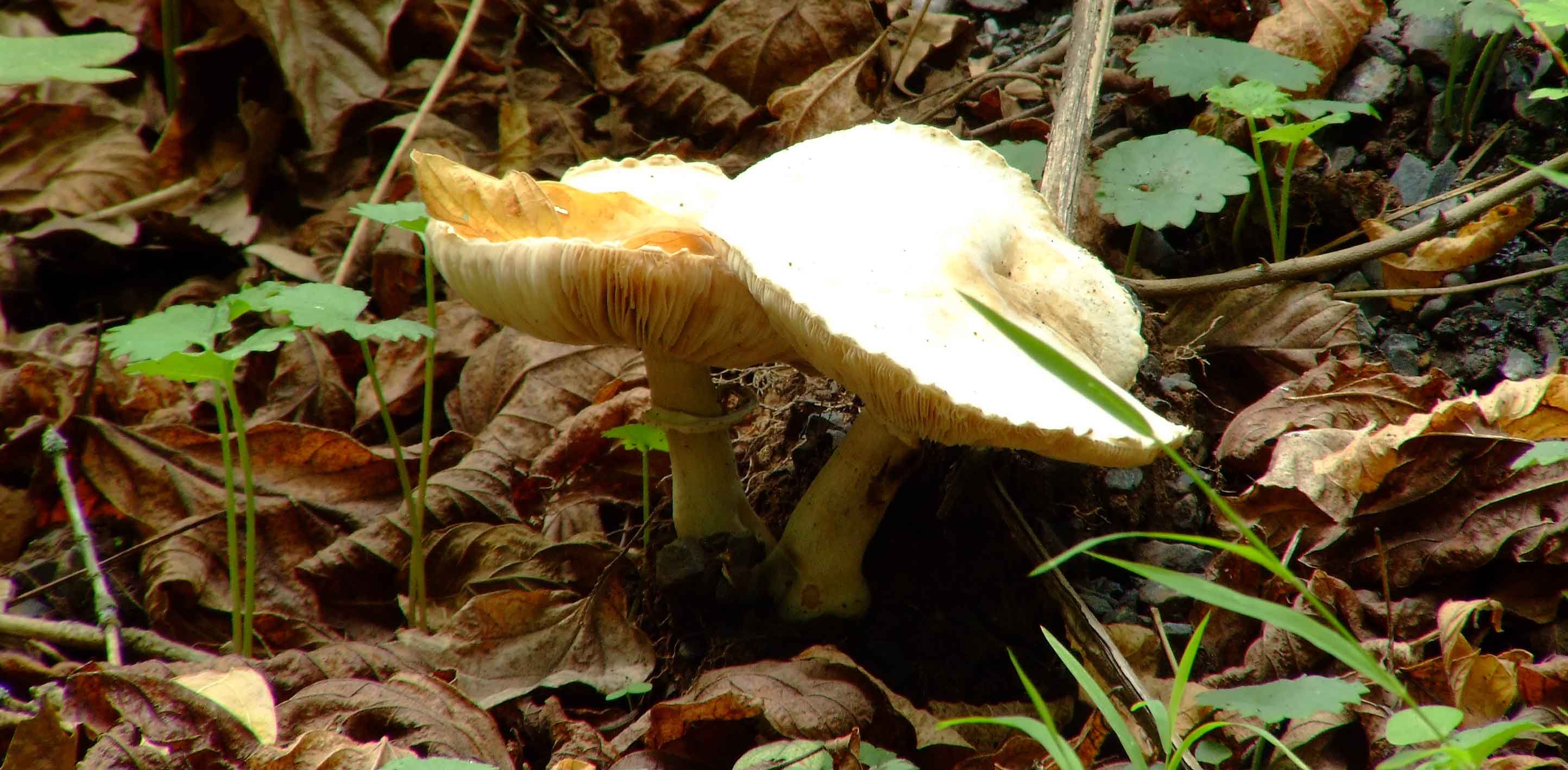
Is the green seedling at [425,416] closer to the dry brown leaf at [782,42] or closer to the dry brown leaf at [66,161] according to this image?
the dry brown leaf at [782,42]

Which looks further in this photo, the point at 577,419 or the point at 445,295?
the point at 445,295

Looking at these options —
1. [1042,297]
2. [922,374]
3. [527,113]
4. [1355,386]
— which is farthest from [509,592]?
[527,113]

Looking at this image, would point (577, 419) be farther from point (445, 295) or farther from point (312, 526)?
point (445, 295)

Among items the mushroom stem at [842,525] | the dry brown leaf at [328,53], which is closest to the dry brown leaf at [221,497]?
the mushroom stem at [842,525]

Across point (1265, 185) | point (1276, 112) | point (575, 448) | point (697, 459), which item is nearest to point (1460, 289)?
point (1265, 185)

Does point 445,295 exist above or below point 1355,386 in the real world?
below

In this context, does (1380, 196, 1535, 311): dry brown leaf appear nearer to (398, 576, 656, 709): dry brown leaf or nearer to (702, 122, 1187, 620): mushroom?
(702, 122, 1187, 620): mushroom

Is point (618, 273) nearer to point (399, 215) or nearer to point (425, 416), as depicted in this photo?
point (399, 215)
